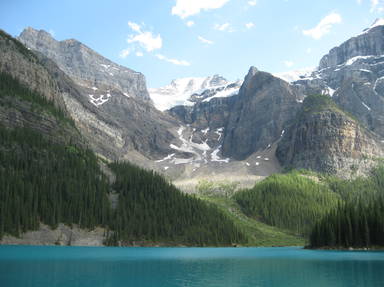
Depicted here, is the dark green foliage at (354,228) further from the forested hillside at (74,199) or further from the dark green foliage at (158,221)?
the forested hillside at (74,199)

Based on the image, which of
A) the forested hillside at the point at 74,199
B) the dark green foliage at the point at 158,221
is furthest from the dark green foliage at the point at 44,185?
the dark green foliage at the point at 158,221

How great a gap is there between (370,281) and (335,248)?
84.8m

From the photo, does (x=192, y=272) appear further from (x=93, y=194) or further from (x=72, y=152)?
(x=72, y=152)

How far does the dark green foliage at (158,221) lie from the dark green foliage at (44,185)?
832cm

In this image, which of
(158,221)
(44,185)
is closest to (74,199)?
(44,185)

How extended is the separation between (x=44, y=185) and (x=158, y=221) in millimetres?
48101

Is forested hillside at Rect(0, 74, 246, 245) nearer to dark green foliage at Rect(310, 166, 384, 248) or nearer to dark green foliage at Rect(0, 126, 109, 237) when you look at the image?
dark green foliage at Rect(0, 126, 109, 237)

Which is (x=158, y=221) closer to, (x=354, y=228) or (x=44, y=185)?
(x=44, y=185)

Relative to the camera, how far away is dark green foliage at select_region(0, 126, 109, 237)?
134m

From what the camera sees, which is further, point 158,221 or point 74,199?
point 158,221

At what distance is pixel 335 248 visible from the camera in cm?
13312

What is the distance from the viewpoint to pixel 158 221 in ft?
583

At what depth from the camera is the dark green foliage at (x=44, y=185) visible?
134m

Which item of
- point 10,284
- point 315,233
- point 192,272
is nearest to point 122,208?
point 315,233
